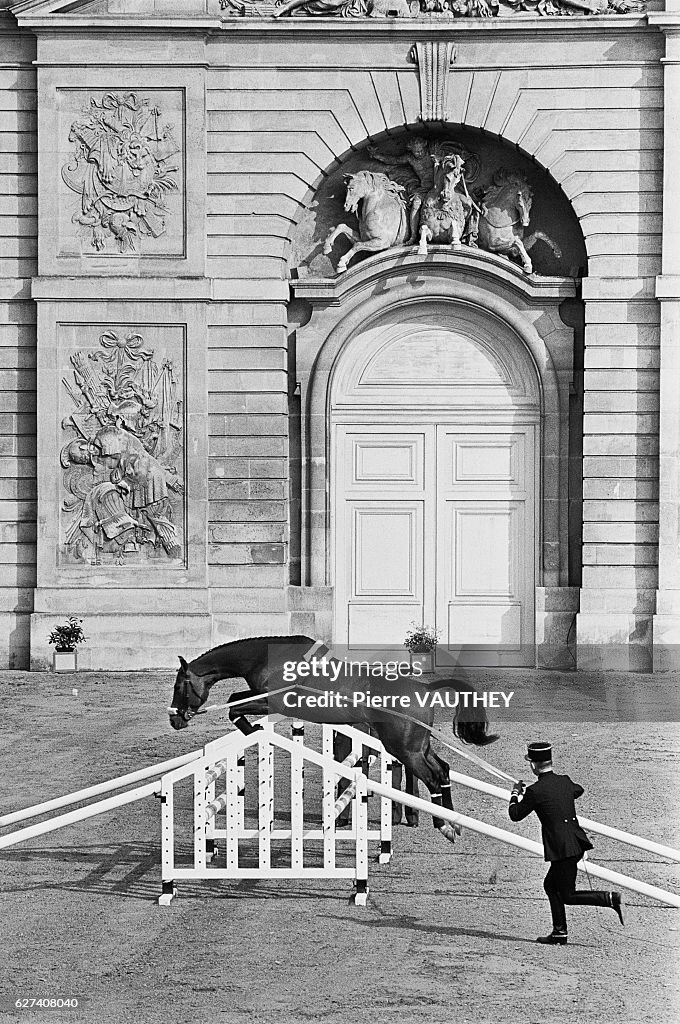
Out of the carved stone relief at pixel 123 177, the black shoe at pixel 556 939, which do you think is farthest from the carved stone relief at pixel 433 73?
the black shoe at pixel 556 939

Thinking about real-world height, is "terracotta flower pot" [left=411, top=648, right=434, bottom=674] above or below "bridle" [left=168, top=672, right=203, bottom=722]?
below

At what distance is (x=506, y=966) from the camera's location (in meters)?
6.34

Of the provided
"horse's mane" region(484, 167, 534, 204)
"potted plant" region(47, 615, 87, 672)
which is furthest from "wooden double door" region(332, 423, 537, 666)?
"potted plant" region(47, 615, 87, 672)

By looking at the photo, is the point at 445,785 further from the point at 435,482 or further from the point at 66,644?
the point at 435,482

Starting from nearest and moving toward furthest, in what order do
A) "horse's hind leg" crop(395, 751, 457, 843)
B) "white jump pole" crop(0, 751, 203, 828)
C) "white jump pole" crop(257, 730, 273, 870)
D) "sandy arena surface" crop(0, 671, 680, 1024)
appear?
"sandy arena surface" crop(0, 671, 680, 1024)
"white jump pole" crop(257, 730, 273, 870)
"white jump pole" crop(0, 751, 203, 828)
"horse's hind leg" crop(395, 751, 457, 843)

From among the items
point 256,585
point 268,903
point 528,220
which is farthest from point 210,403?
point 268,903

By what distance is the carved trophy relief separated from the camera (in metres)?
17.2

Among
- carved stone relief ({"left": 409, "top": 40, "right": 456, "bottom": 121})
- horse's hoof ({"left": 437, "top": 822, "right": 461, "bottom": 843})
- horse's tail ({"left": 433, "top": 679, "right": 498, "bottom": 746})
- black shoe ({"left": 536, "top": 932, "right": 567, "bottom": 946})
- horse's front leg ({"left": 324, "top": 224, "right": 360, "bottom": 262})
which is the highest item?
carved stone relief ({"left": 409, "top": 40, "right": 456, "bottom": 121})

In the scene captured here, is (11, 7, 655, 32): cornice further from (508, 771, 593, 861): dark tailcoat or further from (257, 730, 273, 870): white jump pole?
(508, 771, 593, 861): dark tailcoat

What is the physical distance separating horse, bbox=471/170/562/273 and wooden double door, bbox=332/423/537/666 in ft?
7.02

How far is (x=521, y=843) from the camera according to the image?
705 centimetres

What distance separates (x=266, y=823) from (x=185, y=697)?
3.24ft

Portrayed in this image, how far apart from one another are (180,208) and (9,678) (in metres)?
5.84

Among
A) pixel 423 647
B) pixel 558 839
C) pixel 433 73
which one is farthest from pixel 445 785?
pixel 433 73
